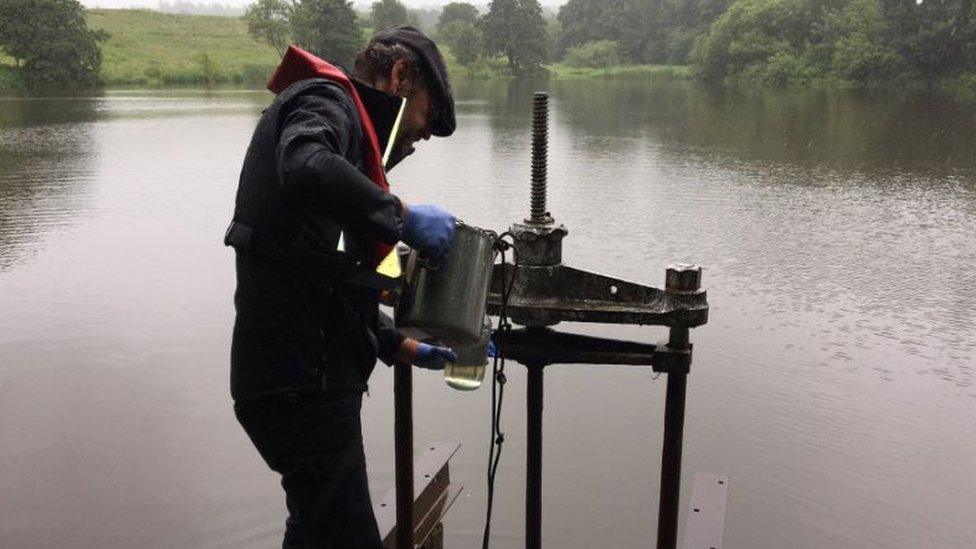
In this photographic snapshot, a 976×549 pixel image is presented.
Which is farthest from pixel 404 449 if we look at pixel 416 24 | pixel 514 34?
pixel 514 34

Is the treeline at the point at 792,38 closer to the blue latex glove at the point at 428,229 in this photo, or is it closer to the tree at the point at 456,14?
the tree at the point at 456,14

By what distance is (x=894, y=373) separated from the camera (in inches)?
200

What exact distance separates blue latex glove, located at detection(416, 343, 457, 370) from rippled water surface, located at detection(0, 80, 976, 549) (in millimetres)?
1419

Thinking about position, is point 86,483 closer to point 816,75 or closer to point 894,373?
point 894,373

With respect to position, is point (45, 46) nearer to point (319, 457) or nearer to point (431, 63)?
point (431, 63)

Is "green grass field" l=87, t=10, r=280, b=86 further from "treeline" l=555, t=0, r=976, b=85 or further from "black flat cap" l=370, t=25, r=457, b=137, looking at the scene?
"black flat cap" l=370, t=25, r=457, b=137

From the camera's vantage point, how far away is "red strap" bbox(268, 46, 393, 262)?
186 centimetres

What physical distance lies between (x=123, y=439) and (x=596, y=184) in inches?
309

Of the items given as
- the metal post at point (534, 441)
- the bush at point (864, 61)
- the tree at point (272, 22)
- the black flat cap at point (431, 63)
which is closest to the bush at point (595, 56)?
the bush at point (864, 61)

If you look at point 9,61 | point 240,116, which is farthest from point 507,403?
point 9,61

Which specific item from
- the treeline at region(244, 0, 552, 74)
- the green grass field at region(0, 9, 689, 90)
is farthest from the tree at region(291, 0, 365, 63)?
the green grass field at region(0, 9, 689, 90)

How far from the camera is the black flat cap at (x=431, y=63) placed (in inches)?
79.8

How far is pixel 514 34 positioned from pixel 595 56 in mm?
13170

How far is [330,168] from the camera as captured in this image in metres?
1.64
